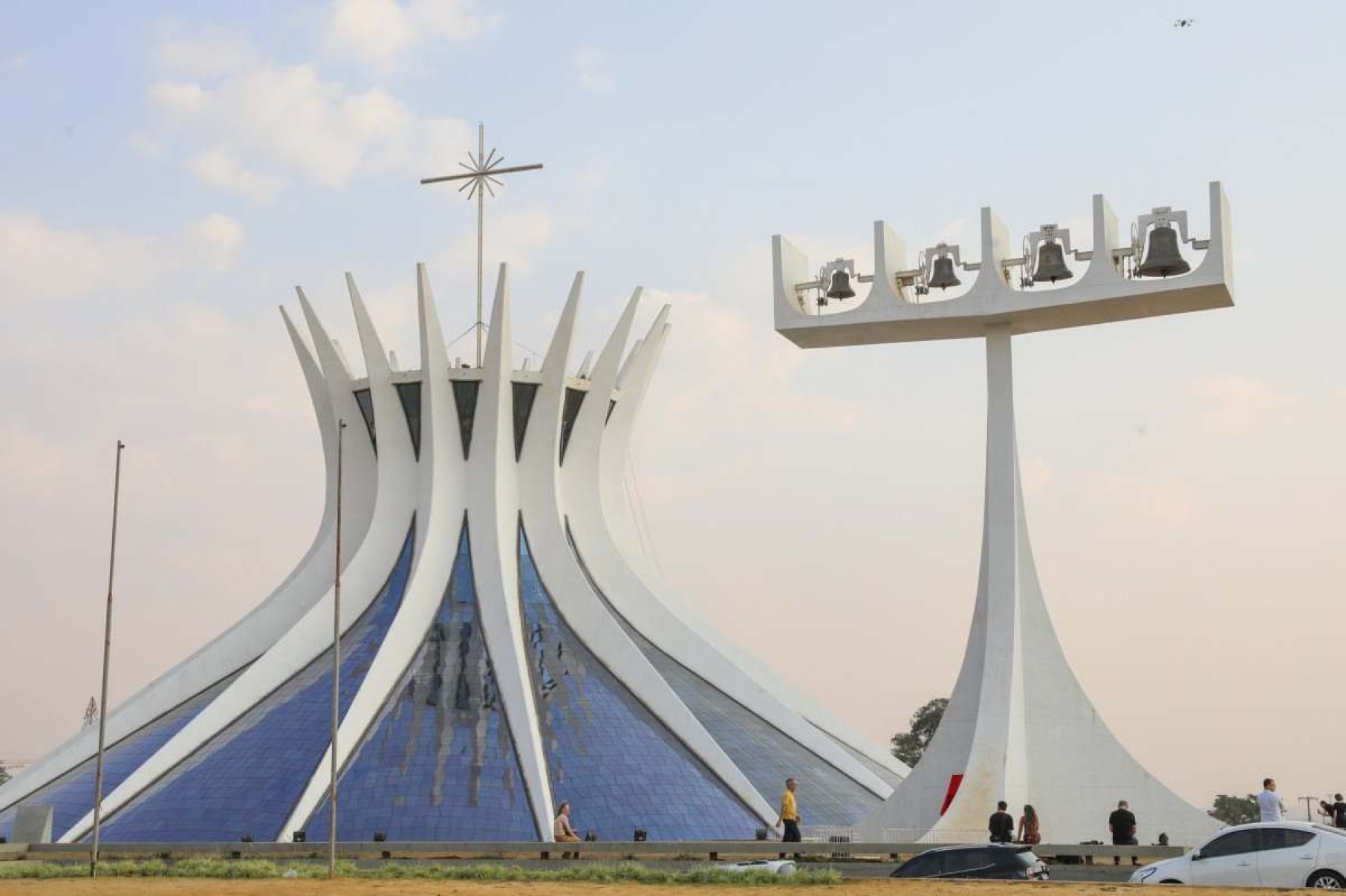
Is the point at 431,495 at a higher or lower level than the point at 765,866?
higher

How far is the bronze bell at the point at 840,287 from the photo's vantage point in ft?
101

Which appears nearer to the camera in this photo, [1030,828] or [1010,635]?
[1030,828]

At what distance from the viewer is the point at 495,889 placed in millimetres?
23203

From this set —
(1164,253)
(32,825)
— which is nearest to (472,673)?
(32,825)

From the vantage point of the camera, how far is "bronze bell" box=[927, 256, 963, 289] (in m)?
30.5

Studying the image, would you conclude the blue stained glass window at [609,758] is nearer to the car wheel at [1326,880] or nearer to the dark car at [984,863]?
the dark car at [984,863]

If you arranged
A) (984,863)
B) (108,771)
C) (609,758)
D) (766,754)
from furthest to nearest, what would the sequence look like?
(766,754) → (108,771) → (609,758) → (984,863)

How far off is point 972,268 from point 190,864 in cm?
1475

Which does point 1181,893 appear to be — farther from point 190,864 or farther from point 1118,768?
point 190,864

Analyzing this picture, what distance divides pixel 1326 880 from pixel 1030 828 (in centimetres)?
637

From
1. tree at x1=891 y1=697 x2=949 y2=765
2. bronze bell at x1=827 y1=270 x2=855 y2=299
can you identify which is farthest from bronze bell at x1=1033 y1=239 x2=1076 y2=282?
tree at x1=891 y1=697 x2=949 y2=765

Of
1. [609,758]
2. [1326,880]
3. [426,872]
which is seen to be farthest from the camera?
[609,758]

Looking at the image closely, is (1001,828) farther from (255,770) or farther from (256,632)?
(256,632)

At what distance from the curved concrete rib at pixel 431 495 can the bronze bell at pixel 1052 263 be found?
57.0ft
